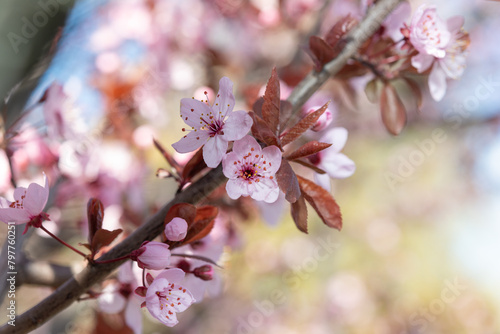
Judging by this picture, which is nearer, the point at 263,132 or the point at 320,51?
the point at 263,132

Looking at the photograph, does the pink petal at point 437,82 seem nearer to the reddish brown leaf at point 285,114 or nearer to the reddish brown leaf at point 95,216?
the reddish brown leaf at point 285,114

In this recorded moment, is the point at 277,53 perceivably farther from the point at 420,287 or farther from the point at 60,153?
the point at 420,287

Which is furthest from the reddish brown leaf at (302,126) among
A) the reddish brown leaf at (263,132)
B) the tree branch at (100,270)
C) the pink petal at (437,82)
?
the pink petal at (437,82)

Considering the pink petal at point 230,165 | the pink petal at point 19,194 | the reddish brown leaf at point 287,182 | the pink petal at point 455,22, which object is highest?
the pink petal at point 19,194

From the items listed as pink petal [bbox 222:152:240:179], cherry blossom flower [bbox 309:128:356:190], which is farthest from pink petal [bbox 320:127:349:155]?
pink petal [bbox 222:152:240:179]

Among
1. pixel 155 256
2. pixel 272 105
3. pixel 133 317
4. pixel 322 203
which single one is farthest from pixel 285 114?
pixel 133 317

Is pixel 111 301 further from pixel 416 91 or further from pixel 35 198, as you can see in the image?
pixel 416 91

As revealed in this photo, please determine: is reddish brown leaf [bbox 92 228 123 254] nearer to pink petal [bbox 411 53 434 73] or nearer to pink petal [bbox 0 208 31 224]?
pink petal [bbox 0 208 31 224]
